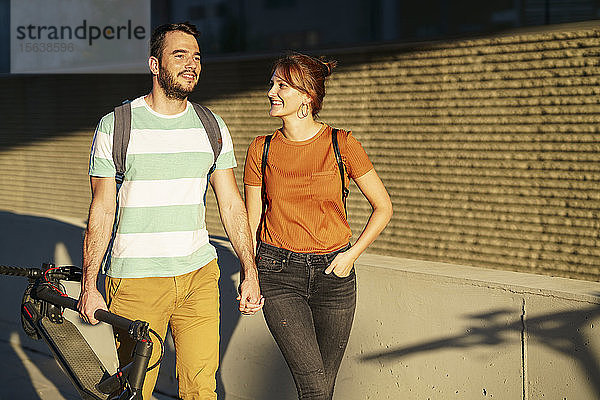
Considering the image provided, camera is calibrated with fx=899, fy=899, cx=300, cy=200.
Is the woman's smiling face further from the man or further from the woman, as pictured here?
the man

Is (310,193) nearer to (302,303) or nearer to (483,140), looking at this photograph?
(302,303)

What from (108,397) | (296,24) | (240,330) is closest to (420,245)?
(240,330)

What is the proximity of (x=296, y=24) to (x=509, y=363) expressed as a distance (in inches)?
106

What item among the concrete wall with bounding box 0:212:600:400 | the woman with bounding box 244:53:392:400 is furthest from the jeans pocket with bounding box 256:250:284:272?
the concrete wall with bounding box 0:212:600:400

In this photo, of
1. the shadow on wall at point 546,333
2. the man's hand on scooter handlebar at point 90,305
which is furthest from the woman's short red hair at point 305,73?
the shadow on wall at point 546,333

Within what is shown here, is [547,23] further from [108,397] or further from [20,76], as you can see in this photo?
[20,76]

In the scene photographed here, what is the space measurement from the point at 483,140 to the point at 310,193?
165cm

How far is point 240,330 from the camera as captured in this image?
588 centimetres

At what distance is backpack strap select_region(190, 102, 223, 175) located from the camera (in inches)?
159

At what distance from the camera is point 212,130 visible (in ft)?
13.3

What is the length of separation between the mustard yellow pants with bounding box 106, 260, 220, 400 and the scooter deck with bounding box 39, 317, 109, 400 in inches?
12.0

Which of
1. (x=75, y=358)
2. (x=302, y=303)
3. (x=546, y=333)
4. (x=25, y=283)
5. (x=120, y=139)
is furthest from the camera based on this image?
(x=25, y=283)

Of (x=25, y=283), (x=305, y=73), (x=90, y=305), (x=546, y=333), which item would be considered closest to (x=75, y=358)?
(x=90, y=305)

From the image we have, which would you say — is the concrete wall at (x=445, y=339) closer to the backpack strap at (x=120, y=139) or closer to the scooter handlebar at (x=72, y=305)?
the backpack strap at (x=120, y=139)
